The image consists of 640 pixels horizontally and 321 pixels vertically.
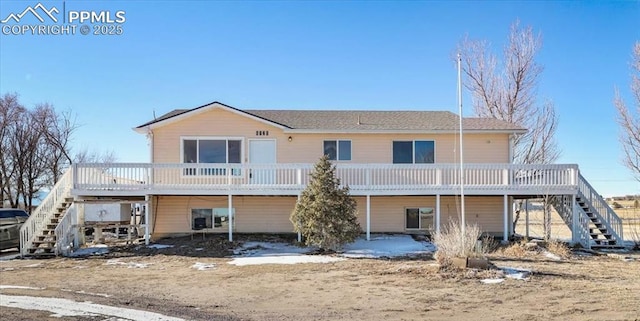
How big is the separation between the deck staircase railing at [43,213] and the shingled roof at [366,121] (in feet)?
10.8

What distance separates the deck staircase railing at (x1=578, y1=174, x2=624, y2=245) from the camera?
55.3 feet

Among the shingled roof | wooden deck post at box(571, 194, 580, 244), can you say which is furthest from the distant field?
the shingled roof

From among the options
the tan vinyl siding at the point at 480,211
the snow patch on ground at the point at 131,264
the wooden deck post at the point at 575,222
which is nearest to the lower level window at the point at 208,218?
the snow patch on ground at the point at 131,264

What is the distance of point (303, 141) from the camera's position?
19.3 m

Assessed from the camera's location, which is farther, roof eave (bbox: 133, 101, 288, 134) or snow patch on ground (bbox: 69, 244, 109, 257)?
roof eave (bbox: 133, 101, 288, 134)

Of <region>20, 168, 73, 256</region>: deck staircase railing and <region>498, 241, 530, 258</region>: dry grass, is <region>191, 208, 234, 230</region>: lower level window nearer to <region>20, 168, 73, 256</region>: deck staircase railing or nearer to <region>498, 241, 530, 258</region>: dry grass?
<region>20, 168, 73, 256</region>: deck staircase railing

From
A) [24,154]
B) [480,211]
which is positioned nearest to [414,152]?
[480,211]

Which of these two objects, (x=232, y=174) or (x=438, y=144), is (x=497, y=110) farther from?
(x=232, y=174)

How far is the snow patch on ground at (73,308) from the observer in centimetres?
765

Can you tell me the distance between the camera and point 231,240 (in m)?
17.4

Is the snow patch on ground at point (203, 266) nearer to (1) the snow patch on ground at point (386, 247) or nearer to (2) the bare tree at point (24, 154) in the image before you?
(1) the snow patch on ground at point (386, 247)

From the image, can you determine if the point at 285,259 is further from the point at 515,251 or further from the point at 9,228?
the point at 9,228

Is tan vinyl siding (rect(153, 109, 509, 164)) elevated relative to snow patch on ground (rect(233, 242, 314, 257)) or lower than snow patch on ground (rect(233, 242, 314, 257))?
elevated

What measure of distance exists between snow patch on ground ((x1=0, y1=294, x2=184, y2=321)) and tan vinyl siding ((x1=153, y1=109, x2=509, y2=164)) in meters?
10.1
